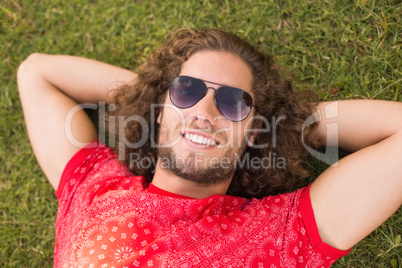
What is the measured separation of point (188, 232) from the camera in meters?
2.58

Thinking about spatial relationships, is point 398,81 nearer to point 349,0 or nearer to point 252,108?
point 349,0

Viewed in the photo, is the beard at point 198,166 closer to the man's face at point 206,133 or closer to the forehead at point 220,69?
the man's face at point 206,133

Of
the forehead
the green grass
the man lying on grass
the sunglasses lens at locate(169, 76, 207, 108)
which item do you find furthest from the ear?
the green grass

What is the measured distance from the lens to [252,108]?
116 inches

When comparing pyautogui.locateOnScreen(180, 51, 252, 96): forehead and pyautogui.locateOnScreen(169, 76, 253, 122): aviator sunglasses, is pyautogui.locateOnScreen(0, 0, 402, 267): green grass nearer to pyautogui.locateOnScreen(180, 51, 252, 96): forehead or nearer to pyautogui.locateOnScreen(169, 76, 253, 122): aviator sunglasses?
pyautogui.locateOnScreen(180, 51, 252, 96): forehead

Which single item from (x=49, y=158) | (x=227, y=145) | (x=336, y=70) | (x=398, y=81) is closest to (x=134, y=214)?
(x=227, y=145)

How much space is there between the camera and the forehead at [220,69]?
277cm

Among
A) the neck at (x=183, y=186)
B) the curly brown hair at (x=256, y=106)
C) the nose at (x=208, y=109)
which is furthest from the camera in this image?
the curly brown hair at (x=256, y=106)

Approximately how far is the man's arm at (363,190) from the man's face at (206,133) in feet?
2.43

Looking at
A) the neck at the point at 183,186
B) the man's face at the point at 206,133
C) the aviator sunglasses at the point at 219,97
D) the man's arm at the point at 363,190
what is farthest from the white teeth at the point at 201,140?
the man's arm at the point at 363,190

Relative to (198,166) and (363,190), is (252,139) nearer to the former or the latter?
(198,166)

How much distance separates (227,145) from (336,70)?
58.9 inches

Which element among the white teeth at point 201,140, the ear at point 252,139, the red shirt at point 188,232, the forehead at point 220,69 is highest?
the forehead at point 220,69

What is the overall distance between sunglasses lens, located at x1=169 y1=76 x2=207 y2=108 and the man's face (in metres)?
0.04
